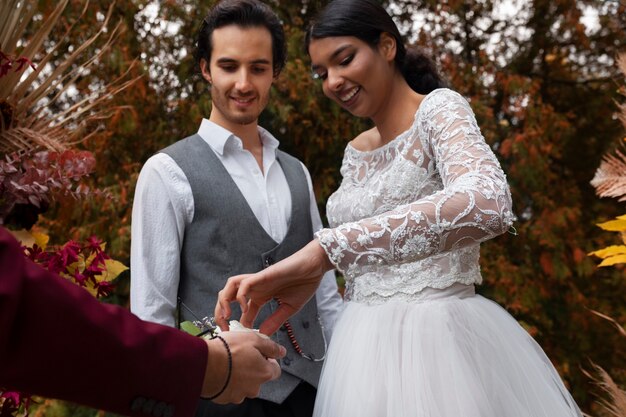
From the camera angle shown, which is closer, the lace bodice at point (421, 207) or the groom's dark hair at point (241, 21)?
the lace bodice at point (421, 207)

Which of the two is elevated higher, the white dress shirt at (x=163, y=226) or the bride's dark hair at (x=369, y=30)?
the bride's dark hair at (x=369, y=30)

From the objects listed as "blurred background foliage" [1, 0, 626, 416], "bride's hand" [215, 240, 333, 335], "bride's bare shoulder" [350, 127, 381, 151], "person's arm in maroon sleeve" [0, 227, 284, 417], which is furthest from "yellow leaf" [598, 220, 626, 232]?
"blurred background foliage" [1, 0, 626, 416]

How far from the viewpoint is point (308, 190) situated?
284cm

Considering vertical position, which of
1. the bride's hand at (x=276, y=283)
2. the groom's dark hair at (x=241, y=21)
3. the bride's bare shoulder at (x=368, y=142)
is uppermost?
the groom's dark hair at (x=241, y=21)

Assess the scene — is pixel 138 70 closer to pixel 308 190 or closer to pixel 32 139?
pixel 308 190

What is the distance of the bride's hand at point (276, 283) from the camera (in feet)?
6.04

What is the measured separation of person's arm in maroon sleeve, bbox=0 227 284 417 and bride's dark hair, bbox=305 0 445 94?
128 centimetres

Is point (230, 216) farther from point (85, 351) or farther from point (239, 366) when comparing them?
point (85, 351)

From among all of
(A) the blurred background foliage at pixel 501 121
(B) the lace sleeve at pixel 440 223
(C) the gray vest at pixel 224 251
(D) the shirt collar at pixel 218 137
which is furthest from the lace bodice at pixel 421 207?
(A) the blurred background foliage at pixel 501 121

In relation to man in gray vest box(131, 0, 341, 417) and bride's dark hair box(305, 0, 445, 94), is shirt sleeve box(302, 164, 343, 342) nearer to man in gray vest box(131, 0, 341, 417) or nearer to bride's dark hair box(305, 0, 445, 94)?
man in gray vest box(131, 0, 341, 417)

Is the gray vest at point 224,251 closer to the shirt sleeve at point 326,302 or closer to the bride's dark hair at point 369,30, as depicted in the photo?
the shirt sleeve at point 326,302

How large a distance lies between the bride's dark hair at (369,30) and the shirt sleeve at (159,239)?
0.61 metres

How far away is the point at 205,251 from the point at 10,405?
916mm

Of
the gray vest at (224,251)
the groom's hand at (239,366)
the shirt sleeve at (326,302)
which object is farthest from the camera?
the shirt sleeve at (326,302)
